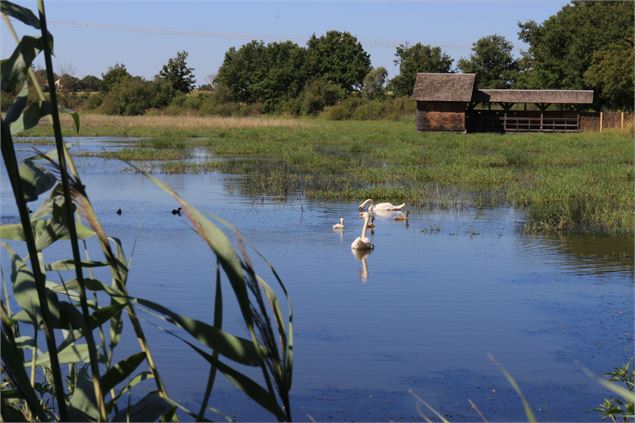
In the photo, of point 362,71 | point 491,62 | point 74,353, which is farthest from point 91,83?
point 74,353

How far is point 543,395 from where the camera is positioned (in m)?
6.97

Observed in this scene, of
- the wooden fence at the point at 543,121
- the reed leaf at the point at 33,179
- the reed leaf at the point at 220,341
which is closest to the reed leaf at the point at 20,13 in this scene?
the reed leaf at the point at 33,179

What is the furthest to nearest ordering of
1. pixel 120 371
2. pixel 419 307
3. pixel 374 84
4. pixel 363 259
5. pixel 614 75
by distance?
pixel 374 84 < pixel 614 75 < pixel 363 259 < pixel 419 307 < pixel 120 371

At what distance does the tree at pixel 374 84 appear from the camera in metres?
73.8

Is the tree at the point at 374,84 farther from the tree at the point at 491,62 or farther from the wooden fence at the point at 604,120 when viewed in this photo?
the wooden fence at the point at 604,120

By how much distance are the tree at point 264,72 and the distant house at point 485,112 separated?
84.9 ft

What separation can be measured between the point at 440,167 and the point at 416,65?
4570 centimetres

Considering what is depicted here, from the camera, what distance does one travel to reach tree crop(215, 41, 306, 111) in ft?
235

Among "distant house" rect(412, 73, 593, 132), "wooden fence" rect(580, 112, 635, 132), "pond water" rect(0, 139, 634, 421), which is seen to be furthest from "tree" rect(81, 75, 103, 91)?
"pond water" rect(0, 139, 634, 421)

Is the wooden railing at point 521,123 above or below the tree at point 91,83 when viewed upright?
below

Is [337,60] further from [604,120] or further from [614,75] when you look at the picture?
Result: [604,120]

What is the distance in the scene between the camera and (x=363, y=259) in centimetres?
1244

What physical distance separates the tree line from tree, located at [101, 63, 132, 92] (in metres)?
0.08

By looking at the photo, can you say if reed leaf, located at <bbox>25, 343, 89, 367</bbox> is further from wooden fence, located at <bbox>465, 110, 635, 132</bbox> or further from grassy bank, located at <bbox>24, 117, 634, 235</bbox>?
wooden fence, located at <bbox>465, 110, 635, 132</bbox>
